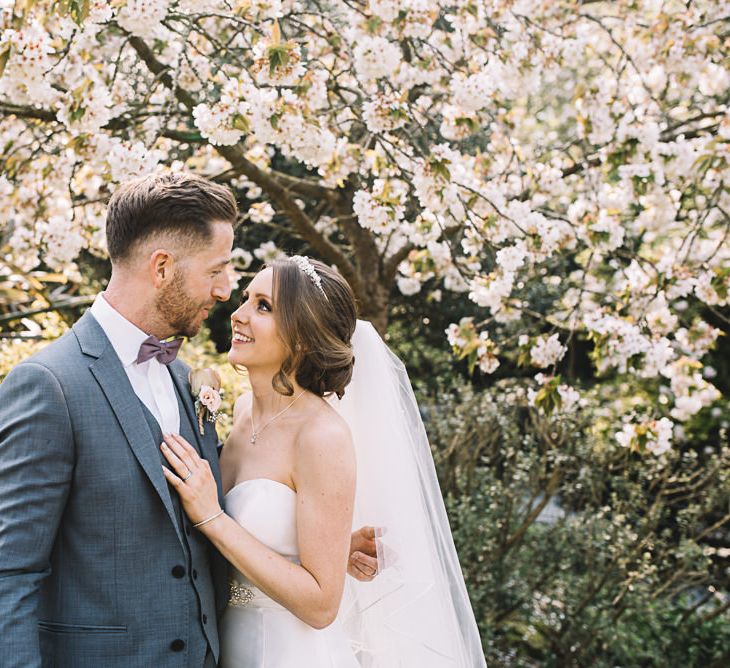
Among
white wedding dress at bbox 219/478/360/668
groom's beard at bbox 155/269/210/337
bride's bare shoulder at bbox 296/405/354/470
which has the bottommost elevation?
white wedding dress at bbox 219/478/360/668

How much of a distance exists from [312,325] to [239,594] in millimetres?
750

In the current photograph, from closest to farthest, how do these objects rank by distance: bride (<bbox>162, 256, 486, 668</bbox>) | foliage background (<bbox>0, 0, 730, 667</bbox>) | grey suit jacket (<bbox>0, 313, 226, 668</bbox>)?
grey suit jacket (<bbox>0, 313, 226, 668</bbox>)
bride (<bbox>162, 256, 486, 668</bbox>)
foliage background (<bbox>0, 0, 730, 667</bbox>)

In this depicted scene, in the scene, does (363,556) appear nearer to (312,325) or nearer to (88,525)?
(312,325)

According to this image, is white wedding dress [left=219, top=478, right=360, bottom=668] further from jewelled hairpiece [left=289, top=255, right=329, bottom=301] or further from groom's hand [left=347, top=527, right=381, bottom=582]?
jewelled hairpiece [left=289, top=255, right=329, bottom=301]

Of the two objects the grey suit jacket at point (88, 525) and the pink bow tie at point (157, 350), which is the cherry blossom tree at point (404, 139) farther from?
the grey suit jacket at point (88, 525)

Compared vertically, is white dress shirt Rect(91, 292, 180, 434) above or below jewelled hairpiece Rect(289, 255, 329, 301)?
below

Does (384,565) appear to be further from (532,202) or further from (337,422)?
(532,202)

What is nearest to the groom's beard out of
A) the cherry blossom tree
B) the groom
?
the groom

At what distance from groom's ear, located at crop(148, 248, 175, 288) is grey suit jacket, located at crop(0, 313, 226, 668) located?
0.19 metres

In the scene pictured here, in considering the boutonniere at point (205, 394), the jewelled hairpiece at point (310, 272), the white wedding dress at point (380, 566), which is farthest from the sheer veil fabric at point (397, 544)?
the boutonniere at point (205, 394)

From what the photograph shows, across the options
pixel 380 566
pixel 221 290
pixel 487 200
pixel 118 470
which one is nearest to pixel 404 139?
pixel 487 200

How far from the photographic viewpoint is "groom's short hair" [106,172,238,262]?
180 centimetres

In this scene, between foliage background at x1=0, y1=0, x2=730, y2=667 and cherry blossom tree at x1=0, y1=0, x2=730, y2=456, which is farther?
foliage background at x1=0, y1=0, x2=730, y2=667

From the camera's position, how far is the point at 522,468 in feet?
15.4
